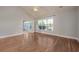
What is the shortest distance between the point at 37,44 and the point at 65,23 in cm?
52

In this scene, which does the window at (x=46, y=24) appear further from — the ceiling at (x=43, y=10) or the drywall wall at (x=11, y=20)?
the drywall wall at (x=11, y=20)

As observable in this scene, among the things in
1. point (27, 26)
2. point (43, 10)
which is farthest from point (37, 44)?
point (43, 10)

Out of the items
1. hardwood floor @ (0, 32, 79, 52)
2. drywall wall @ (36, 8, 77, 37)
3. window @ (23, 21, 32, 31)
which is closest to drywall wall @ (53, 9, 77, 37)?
drywall wall @ (36, 8, 77, 37)

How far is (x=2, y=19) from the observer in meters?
1.61

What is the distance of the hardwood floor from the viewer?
159 centimetres

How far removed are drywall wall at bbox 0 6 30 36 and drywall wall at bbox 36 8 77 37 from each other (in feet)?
1.51

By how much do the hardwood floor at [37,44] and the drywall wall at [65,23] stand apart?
96mm

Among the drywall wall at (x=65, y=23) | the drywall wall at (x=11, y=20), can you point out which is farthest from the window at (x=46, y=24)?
the drywall wall at (x=11, y=20)

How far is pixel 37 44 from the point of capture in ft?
5.33

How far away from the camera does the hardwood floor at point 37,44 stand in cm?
159

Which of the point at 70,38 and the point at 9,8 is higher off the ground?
the point at 9,8
